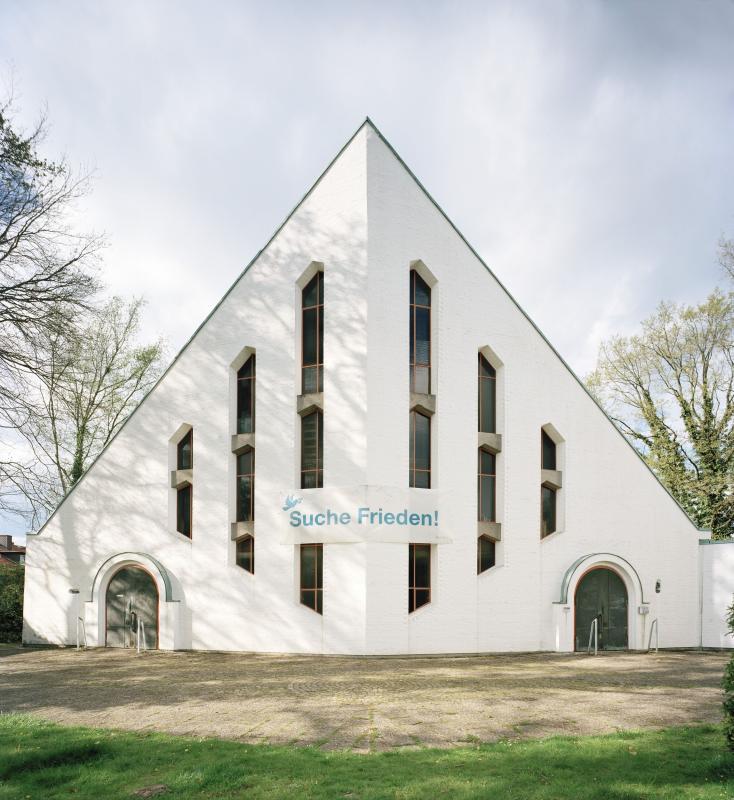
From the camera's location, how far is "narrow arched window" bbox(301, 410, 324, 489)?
21.1m

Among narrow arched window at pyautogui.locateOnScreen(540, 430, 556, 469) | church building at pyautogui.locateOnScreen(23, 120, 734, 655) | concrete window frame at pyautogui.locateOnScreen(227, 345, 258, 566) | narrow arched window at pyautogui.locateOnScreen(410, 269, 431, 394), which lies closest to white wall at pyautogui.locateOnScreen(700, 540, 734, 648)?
church building at pyautogui.locateOnScreen(23, 120, 734, 655)

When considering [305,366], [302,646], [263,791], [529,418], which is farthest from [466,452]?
[263,791]

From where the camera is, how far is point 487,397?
22.8 m

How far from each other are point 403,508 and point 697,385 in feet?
66.1

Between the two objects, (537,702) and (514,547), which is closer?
(537,702)

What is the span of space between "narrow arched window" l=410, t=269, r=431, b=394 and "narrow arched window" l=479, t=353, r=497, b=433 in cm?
197

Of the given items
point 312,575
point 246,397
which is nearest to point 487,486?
point 312,575

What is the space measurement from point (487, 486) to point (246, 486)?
6.97 metres

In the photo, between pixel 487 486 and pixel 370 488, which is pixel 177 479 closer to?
pixel 370 488

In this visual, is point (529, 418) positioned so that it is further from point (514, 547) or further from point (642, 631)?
point (642, 631)

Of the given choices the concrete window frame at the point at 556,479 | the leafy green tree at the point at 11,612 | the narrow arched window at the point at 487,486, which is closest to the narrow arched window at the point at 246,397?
the narrow arched window at the point at 487,486

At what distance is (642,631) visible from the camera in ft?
75.4

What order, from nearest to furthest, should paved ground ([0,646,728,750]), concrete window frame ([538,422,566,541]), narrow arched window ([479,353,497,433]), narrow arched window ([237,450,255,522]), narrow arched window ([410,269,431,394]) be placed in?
paved ground ([0,646,728,750]) → narrow arched window ([410,269,431,394]) → narrow arched window ([237,450,255,522]) → narrow arched window ([479,353,497,433]) → concrete window frame ([538,422,566,541])

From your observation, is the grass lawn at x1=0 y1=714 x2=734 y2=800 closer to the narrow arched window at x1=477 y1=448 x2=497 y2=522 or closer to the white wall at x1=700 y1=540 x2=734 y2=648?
the narrow arched window at x1=477 y1=448 x2=497 y2=522
